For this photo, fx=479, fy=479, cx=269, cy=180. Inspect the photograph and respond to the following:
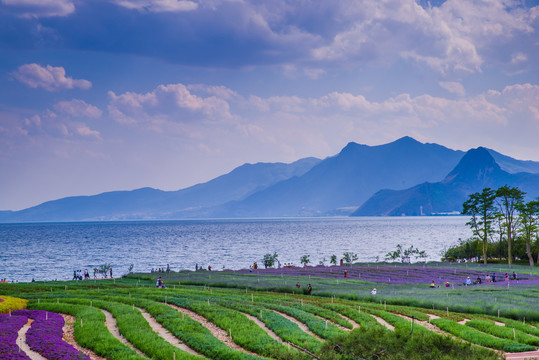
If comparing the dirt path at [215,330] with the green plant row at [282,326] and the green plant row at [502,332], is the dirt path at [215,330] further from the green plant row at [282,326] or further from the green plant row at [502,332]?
the green plant row at [502,332]

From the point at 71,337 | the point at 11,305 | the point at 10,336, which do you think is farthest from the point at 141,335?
the point at 11,305

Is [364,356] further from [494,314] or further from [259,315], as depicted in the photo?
[494,314]

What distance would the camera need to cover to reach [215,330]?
36.6 m

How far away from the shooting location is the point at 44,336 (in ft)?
107

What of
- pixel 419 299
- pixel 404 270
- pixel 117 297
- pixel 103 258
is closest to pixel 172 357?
pixel 117 297

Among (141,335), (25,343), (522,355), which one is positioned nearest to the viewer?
(522,355)

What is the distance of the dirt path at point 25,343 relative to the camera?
2920 cm

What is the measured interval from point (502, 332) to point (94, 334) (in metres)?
29.7

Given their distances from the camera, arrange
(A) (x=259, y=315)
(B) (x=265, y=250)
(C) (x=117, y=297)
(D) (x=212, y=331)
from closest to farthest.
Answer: (D) (x=212, y=331) → (A) (x=259, y=315) → (C) (x=117, y=297) → (B) (x=265, y=250)

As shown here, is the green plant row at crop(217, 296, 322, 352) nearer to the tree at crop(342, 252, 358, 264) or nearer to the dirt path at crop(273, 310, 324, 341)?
the dirt path at crop(273, 310, 324, 341)

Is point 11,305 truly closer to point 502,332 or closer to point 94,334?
point 94,334

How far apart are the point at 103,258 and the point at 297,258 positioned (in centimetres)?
6878

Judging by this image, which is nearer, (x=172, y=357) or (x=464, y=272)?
(x=172, y=357)

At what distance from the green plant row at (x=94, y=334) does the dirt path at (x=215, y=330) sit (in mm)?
6635
